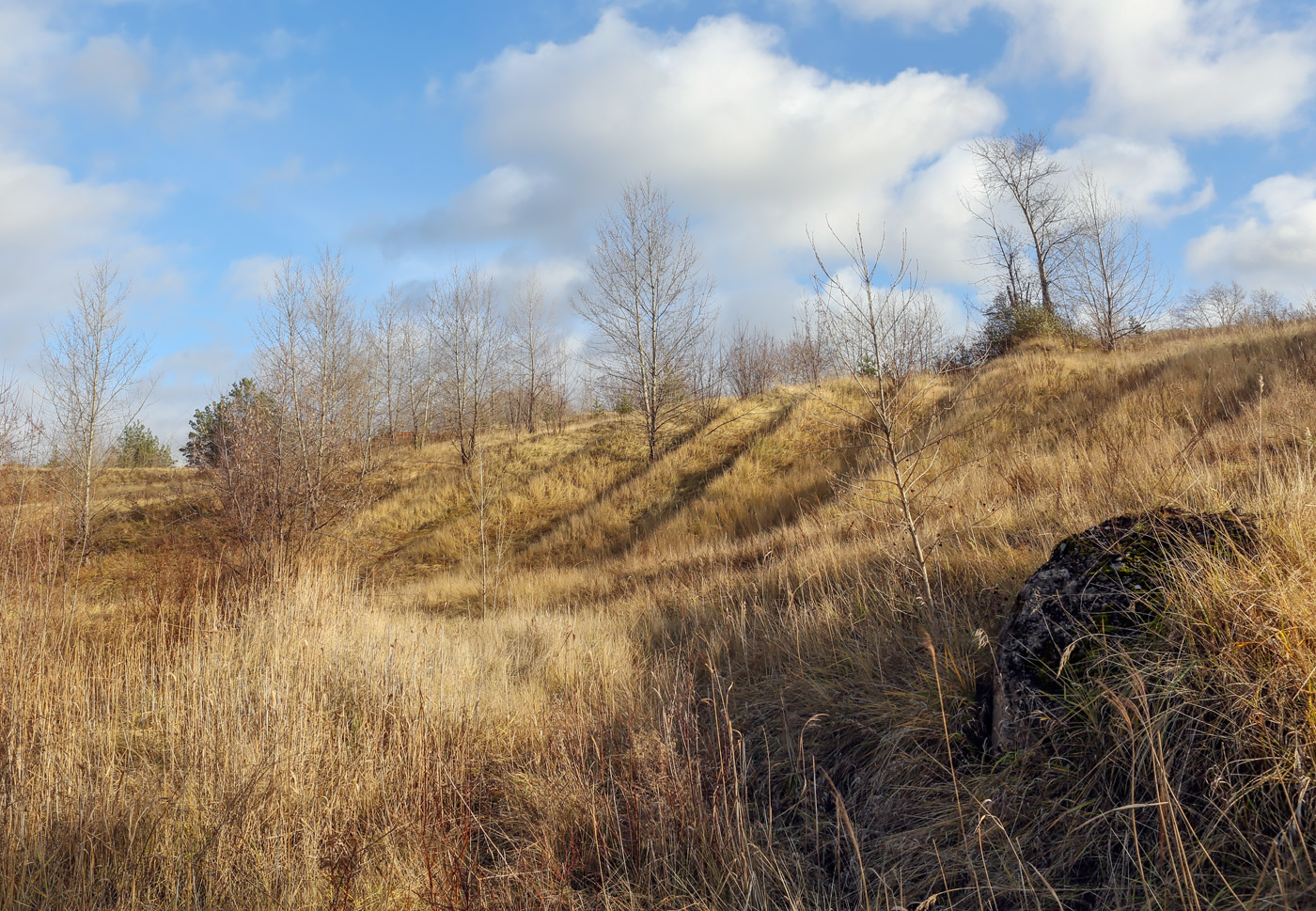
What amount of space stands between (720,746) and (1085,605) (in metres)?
1.71

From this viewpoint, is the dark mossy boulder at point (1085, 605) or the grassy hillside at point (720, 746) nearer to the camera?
the grassy hillside at point (720, 746)

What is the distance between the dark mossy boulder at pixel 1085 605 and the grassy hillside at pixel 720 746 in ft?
0.38

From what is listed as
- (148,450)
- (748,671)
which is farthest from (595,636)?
(148,450)

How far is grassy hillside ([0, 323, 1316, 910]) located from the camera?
2.08m

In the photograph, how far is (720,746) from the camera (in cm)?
290

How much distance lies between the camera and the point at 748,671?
498 centimetres

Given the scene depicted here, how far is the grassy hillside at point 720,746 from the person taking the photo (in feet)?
6.84

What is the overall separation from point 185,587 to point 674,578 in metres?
7.25

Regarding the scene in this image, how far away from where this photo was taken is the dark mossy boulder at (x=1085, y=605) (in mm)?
2518

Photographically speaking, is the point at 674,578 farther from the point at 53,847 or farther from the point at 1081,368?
the point at 1081,368

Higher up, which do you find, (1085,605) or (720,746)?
(1085,605)

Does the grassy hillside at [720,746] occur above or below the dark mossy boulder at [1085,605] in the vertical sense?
below

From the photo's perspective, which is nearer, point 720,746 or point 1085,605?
point 1085,605

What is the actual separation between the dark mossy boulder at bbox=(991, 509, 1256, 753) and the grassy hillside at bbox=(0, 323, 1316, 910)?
0.38ft
